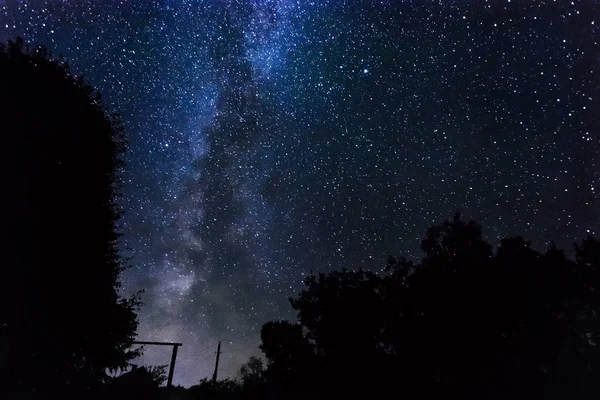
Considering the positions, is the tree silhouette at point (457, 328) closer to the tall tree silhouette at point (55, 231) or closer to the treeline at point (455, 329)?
the treeline at point (455, 329)

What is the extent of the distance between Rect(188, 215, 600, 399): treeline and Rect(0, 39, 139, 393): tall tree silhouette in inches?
574

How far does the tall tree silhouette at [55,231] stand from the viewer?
39.2 feet

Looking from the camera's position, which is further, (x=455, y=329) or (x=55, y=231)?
(x=455, y=329)

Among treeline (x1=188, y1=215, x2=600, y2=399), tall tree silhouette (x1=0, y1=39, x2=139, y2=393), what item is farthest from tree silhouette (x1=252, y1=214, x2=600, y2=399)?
tall tree silhouette (x1=0, y1=39, x2=139, y2=393)

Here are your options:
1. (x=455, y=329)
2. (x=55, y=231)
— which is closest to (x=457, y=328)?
(x=455, y=329)

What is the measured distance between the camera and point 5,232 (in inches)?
463

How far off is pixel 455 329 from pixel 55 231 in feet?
70.7

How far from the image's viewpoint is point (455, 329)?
22.8m

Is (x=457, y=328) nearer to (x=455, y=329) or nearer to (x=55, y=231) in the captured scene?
(x=455, y=329)

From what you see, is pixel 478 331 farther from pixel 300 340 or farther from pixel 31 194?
pixel 31 194

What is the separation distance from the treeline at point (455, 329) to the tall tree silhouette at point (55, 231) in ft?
47.8

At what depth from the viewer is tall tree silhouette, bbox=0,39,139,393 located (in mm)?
11953

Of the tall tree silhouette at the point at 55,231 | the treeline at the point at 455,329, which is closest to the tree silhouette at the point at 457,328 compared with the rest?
the treeline at the point at 455,329

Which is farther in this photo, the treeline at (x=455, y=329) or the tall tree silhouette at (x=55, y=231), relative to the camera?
the treeline at (x=455, y=329)
